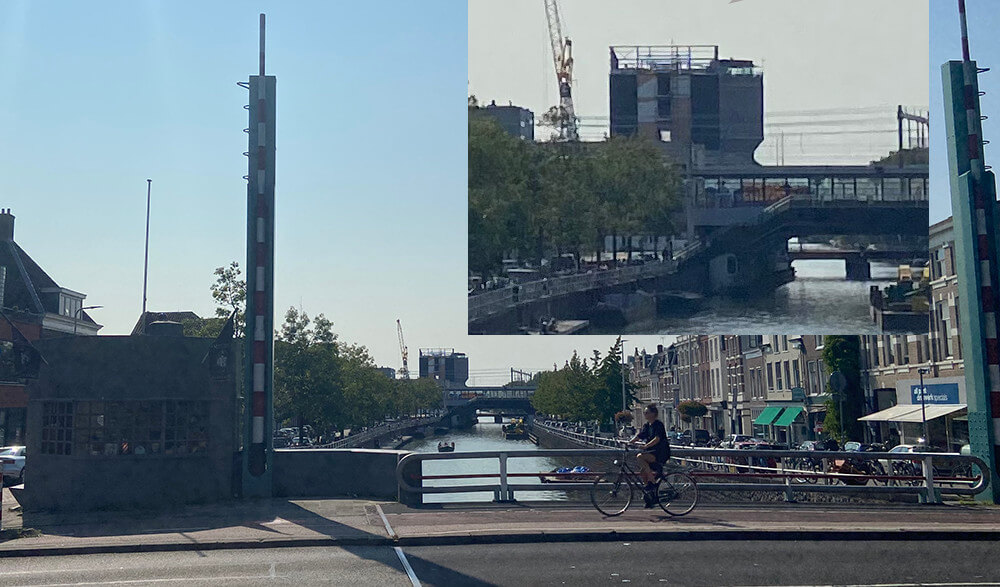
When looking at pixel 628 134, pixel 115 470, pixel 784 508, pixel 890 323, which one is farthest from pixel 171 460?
pixel 890 323

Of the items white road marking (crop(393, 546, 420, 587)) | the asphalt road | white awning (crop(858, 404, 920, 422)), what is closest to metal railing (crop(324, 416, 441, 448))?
white awning (crop(858, 404, 920, 422))

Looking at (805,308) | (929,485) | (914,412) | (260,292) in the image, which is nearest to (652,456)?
(929,485)

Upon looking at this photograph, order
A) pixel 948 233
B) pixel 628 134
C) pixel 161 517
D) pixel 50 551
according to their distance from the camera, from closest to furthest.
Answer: pixel 50 551, pixel 161 517, pixel 628 134, pixel 948 233

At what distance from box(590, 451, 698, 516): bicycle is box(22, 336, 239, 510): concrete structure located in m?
7.26

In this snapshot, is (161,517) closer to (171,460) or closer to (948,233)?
(171,460)

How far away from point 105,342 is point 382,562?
8727 millimetres

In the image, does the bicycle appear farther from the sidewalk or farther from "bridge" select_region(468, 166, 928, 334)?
"bridge" select_region(468, 166, 928, 334)

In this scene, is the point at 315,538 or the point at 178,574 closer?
the point at 178,574

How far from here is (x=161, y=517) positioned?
16.9 meters

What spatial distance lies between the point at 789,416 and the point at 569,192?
93.4 feet

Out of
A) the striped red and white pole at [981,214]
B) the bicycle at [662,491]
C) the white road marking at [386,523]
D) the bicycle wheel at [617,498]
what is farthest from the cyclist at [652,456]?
the striped red and white pole at [981,214]

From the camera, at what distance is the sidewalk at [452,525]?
46.2ft

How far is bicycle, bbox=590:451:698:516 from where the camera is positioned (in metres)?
16.3

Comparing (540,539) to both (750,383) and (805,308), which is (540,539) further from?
(750,383)
